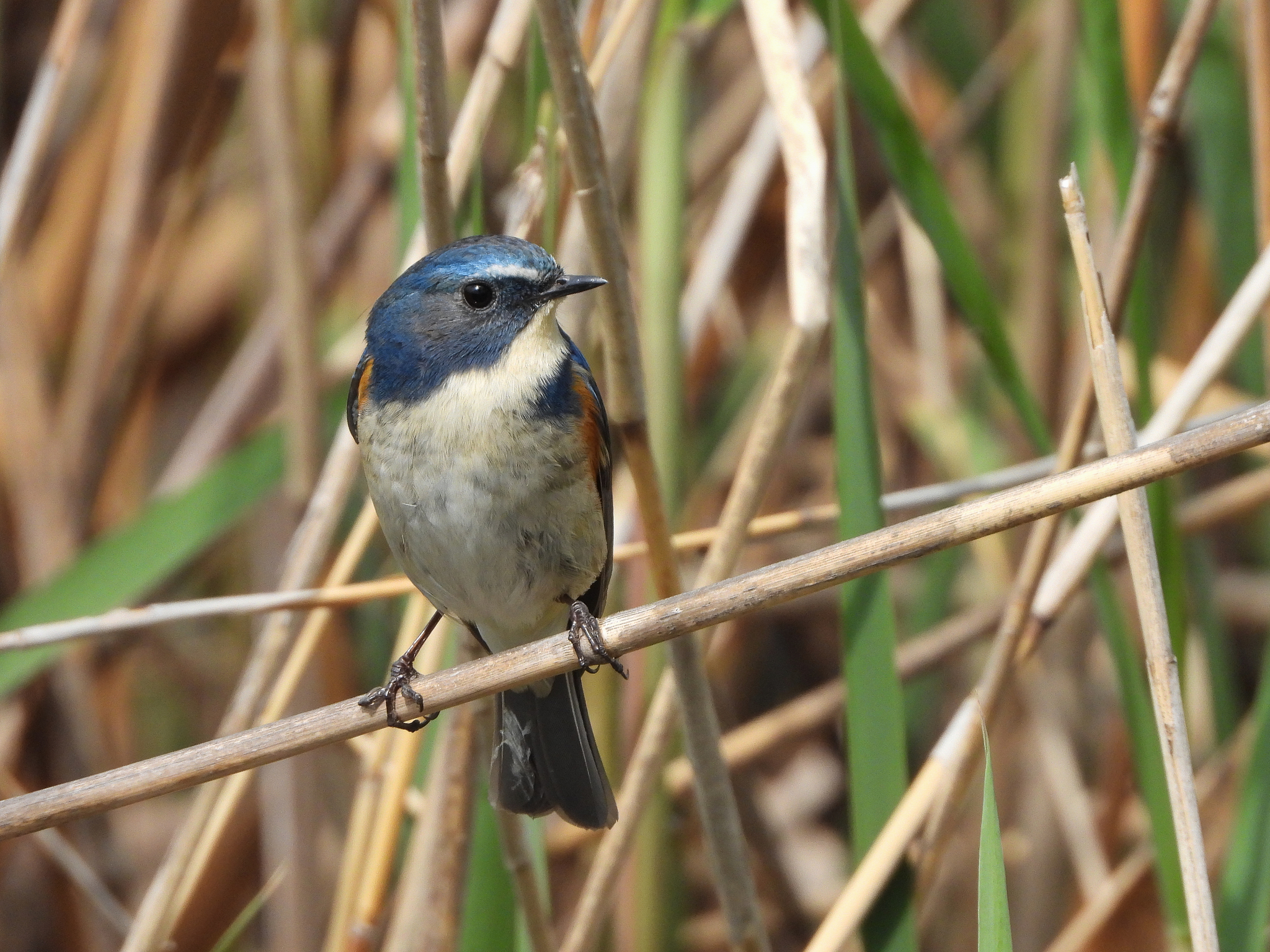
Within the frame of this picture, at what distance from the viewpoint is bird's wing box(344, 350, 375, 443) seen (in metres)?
2.40

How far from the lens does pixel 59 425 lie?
341cm

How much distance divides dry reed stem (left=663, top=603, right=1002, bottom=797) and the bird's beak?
1.33 m

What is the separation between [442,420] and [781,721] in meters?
1.50

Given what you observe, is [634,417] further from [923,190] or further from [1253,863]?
[1253,863]

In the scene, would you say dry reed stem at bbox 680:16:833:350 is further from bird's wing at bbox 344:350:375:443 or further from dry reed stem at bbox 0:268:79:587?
dry reed stem at bbox 0:268:79:587

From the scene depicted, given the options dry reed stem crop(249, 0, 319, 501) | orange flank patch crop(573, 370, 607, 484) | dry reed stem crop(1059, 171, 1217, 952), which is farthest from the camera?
dry reed stem crop(249, 0, 319, 501)

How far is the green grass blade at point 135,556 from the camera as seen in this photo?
2.66 m

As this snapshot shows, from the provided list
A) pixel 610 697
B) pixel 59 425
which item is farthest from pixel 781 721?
pixel 59 425

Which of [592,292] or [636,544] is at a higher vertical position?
[592,292]

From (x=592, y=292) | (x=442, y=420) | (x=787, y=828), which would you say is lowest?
(x=787, y=828)

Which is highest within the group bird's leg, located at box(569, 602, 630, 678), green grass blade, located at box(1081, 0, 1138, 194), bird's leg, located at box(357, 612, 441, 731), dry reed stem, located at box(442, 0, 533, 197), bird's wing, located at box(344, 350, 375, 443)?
dry reed stem, located at box(442, 0, 533, 197)

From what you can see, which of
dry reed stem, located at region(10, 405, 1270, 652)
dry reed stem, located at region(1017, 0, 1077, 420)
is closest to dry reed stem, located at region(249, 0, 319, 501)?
dry reed stem, located at region(10, 405, 1270, 652)

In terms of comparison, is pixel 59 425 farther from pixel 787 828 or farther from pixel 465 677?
pixel 787 828

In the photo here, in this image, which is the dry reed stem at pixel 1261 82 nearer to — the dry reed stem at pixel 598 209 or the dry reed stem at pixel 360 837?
the dry reed stem at pixel 598 209
